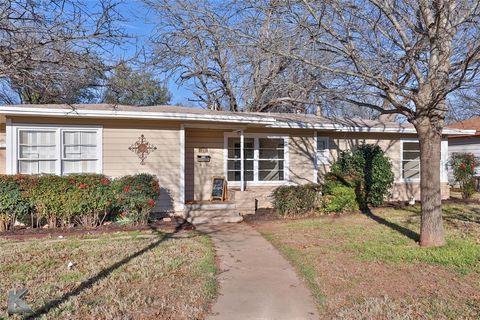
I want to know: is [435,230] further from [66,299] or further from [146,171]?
[146,171]

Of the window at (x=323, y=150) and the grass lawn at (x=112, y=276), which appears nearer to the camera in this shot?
the grass lawn at (x=112, y=276)

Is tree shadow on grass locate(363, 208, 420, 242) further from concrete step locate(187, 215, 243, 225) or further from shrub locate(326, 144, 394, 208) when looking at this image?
concrete step locate(187, 215, 243, 225)

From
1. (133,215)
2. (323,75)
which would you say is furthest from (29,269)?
(323,75)

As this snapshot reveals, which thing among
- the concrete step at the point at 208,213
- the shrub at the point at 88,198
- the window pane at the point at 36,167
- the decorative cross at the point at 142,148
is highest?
the decorative cross at the point at 142,148

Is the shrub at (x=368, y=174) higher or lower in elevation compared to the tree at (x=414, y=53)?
lower

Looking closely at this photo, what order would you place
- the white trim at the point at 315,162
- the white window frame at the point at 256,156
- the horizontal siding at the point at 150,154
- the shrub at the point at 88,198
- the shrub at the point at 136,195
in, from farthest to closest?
the white trim at the point at 315,162 < the white window frame at the point at 256,156 < the horizontal siding at the point at 150,154 < the shrub at the point at 136,195 < the shrub at the point at 88,198

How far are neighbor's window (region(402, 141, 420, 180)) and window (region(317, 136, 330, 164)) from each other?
3.18 meters

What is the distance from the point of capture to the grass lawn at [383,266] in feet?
14.1

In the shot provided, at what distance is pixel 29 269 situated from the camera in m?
5.70

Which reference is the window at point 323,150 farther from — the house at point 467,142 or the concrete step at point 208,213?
the house at point 467,142

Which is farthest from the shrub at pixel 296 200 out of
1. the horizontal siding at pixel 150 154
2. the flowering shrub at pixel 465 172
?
the flowering shrub at pixel 465 172

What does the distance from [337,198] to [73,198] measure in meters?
7.03

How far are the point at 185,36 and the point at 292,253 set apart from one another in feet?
14.9

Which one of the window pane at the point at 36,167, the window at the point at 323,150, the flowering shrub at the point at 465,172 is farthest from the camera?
the flowering shrub at the point at 465,172
